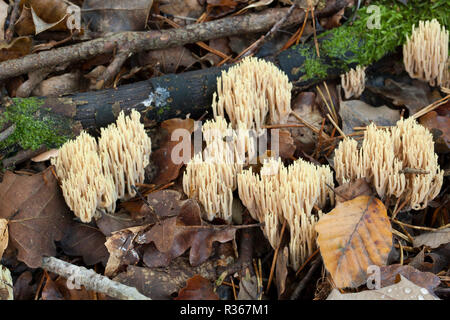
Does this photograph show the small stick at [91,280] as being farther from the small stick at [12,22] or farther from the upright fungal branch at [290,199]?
the small stick at [12,22]

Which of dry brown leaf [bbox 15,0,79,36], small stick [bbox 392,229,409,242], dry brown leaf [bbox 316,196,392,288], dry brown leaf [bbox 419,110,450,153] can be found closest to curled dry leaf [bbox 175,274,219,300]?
dry brown leaf [bbox 316,196,392,288]

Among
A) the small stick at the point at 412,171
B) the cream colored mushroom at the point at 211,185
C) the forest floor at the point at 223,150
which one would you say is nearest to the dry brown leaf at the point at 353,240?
the forest floor at the point at 223,150

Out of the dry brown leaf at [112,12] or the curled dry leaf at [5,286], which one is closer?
the curled dry leaf at [5,286]

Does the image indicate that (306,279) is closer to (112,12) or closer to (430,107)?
(430,107)

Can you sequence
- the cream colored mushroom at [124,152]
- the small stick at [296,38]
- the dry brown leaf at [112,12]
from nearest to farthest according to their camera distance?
the cream colored mushroom at [124,152]
the dry brown leaf at [112,12]
the small stick at [296,38]

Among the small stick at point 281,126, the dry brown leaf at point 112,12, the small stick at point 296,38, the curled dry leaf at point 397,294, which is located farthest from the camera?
the small stick at point 296,38

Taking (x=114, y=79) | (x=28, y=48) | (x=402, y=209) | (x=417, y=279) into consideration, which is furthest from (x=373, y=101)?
(x=28, y=48)

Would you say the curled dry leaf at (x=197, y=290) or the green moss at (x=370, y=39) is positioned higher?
the green moss at (x=370, y=39)
